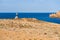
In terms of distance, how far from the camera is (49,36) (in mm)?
17531

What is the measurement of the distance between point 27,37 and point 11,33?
65.5 inches

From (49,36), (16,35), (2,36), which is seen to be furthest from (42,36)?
(2,36)

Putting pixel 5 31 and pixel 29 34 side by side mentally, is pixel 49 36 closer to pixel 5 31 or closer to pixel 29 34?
pixel 29 34

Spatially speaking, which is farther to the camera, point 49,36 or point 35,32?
point 35,32

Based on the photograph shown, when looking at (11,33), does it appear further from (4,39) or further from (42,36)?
(42,36)

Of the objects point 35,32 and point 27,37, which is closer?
point 27,37

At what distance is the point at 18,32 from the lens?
18172 mm

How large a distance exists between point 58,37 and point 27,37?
253 centimetres

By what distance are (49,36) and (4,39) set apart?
3.66 metres

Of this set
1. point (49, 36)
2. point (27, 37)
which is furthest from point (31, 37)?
point (49, 36)

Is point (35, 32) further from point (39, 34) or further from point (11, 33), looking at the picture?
point (11, 33)

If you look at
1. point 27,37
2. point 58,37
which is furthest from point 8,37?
point 58,37

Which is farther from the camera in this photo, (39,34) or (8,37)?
(39,34)

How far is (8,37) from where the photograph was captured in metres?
16.9
